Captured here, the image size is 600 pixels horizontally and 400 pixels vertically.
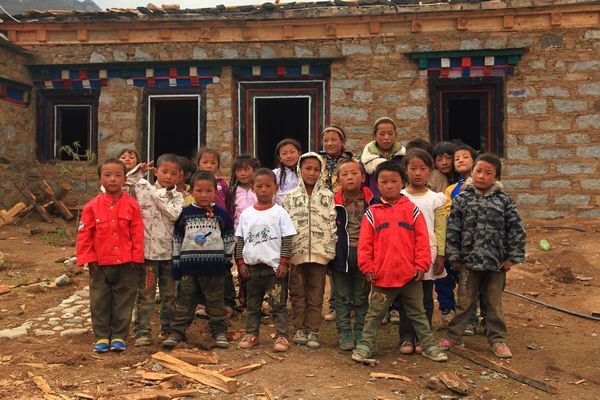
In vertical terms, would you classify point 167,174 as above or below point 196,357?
above

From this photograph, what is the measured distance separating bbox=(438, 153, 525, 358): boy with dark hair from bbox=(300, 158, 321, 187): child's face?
3.57 feet

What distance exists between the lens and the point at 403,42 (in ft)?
28.5

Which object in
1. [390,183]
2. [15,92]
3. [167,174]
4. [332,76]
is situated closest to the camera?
[390,183]

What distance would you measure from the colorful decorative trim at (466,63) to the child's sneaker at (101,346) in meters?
6.38

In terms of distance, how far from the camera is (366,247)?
158 inches

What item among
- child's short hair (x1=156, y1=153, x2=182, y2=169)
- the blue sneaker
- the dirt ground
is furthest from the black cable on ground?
the blue sneaker

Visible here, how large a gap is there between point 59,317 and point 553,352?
4.28 meters

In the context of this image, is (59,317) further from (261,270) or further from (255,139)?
(255,139)

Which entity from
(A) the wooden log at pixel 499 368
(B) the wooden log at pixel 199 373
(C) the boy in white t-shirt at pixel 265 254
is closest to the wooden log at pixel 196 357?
(B) the wooden log at pixel 199 373

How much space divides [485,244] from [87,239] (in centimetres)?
296

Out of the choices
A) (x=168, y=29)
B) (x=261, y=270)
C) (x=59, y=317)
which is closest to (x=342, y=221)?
(x=261, y=270)

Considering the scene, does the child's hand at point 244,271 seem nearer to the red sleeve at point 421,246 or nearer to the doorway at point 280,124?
the red sleeve at point 421,246

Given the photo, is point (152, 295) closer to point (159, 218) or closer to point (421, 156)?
point (159, 218)

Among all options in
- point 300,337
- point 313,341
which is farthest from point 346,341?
point 300,337
